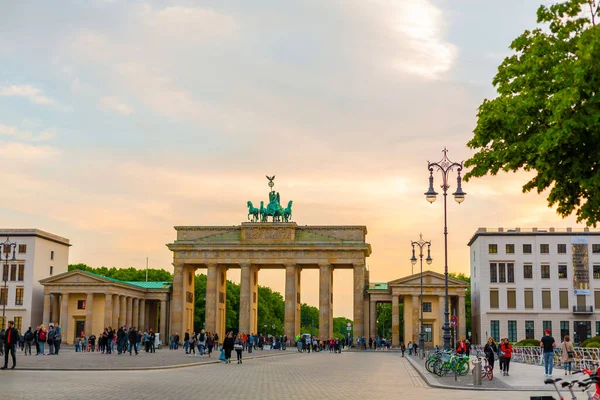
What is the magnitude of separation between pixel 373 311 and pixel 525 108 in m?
91.2

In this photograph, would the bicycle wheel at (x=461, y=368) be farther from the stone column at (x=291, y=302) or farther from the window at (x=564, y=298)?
the window at (x=564, y=298)

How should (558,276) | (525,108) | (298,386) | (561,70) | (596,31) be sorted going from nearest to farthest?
(596,31) < (561,70) < (525,108) < (298,386) < (558,276)

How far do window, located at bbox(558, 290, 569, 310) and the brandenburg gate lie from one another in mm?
25475

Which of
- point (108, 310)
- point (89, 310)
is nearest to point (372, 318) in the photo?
point (108, 310)

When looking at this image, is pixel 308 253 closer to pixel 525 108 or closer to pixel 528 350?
pixel 528 350

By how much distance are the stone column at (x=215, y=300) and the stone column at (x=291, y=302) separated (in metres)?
9.38

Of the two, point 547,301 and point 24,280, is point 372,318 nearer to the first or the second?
point 547,301

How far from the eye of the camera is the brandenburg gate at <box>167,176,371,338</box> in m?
104

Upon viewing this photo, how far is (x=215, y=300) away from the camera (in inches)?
4163

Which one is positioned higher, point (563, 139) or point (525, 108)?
point (525, 108)

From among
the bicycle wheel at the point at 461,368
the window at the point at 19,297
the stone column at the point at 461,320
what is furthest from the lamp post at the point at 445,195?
the window at the point at 19,297

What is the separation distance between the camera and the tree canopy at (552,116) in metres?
17.6

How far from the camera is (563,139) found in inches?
696

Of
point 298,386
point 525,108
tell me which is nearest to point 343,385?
point 298,386
